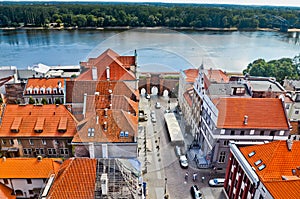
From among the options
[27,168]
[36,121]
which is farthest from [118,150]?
[36,121]

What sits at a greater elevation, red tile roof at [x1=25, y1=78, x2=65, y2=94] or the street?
red tile roof at [x1=25, y1=78, x2=65, y2=94]

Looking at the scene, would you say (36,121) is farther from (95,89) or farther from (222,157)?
(222,157)

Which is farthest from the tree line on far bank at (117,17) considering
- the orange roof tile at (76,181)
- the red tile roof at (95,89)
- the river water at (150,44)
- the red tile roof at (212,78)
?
the orange roof tile at (76,181)

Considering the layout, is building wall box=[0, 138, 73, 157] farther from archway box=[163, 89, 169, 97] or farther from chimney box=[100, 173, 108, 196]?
archway box=[163, 89, 169, 97]

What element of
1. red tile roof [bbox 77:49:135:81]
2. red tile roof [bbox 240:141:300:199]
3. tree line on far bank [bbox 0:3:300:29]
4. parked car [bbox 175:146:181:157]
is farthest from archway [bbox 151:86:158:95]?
tree line on far bank [bbox 0:3:300:29]

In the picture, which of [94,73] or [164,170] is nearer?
[164,170]
